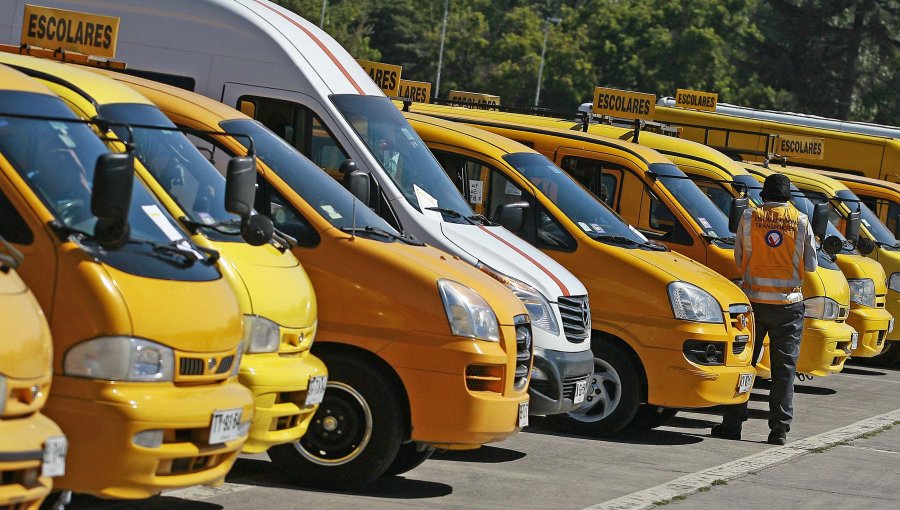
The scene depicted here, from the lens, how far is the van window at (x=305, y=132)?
11.2 metres

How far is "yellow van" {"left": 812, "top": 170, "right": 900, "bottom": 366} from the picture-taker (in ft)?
63.0

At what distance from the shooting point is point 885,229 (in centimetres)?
1962

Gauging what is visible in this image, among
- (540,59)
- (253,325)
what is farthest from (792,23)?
(253,325)

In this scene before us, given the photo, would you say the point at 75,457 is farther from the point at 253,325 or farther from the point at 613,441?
the point at 613,441

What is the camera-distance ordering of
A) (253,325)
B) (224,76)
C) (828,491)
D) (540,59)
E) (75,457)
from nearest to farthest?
(75,457) → (253,325) → (828,491) → (224,76) → (540,59)

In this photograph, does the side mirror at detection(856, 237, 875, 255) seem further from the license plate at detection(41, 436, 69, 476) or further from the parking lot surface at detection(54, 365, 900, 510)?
the license plate at detection(41, 436, 69, 476)

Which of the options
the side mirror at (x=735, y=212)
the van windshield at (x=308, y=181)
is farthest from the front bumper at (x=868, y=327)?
the van windshield at (x=308, y=181)

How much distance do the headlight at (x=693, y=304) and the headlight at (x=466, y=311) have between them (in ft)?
10.6

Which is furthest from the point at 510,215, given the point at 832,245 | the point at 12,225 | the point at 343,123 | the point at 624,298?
the point at 832,245

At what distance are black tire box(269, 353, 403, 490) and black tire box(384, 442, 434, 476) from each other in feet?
1.87

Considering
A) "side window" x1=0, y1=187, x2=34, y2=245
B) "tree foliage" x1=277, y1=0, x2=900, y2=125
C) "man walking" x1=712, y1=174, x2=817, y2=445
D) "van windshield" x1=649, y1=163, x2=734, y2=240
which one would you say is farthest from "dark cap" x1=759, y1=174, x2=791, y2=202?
"tree foliage" x1=277, y1=0, x2=900, y2=125

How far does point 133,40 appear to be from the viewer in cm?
1244

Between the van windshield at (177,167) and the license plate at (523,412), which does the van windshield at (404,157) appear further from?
the van windshield at (177,167)

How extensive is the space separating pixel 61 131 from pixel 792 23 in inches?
2257
